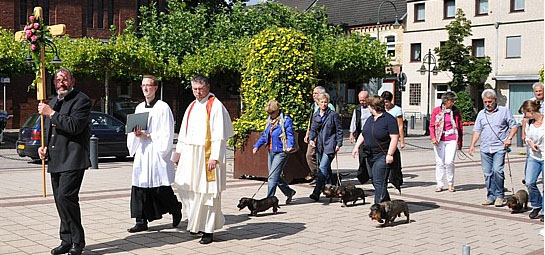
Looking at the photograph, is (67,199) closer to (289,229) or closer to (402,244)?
(289,229)

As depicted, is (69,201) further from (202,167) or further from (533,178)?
(533,178)

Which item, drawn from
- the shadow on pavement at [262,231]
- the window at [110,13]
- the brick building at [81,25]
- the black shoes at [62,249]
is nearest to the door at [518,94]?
the brick building at [81,25]

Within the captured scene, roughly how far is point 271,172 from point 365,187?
11.3 feet

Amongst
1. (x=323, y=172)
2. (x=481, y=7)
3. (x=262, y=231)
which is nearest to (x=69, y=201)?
(x=262, y=231)

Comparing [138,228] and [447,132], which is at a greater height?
[447,132]

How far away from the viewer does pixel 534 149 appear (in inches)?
367

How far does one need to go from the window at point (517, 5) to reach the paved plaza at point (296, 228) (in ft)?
116

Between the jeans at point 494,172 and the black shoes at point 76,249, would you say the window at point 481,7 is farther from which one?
the black shoes at point 76,249

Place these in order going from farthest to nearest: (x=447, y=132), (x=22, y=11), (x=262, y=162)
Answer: (x=22, y=11) < (x=262, y=162) < (x=447, y=132)

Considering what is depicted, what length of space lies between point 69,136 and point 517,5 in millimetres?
43138

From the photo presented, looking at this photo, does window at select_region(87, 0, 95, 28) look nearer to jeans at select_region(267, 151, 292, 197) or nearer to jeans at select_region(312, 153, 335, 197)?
jeans at select_region(312, 153, 335, 197)

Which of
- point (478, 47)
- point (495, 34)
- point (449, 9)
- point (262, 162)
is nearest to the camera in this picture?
point (262, 162)

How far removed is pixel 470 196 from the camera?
11805mm

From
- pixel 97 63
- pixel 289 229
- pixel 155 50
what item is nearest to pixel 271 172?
pixel 289 229
